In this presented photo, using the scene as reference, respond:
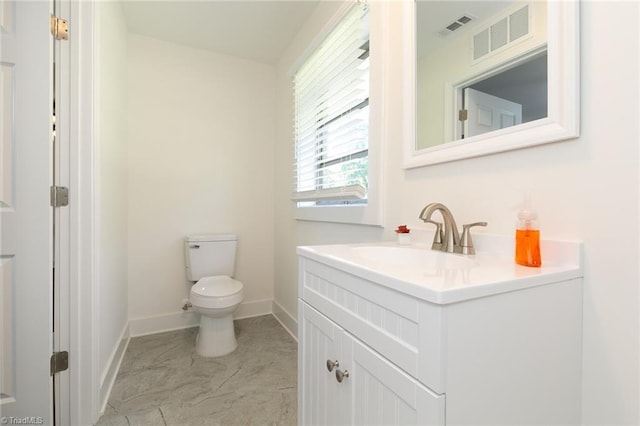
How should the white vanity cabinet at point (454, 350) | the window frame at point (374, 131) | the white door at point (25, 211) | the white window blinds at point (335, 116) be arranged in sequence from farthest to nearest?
the white window blinds at point (335, 116) < the window frame at point (374, 131) < the white door at point (25, 211) < the white vanity cabinet at point (454, 350)

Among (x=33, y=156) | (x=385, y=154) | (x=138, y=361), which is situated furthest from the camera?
(x=138, y=361)

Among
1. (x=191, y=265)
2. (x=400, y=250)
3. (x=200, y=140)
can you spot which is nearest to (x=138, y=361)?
(x=191, y=265)

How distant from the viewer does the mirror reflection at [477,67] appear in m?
0.82

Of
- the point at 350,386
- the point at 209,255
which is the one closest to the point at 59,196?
the point at 209,255

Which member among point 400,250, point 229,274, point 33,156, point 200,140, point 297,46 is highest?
point 297,46

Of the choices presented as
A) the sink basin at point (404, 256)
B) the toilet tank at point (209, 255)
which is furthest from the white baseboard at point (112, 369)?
the sink basin at point (404, 256)

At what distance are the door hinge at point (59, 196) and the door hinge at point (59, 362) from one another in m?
0.65

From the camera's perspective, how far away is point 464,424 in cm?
54

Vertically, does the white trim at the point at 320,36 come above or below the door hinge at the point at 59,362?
above

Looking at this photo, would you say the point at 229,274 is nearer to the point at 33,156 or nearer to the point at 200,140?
the point at 200,140

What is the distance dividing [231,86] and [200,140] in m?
0.56

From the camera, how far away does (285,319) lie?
2.39m

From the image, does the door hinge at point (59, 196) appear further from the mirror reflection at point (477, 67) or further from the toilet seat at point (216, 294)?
the mirror reflection at point (477, 67)

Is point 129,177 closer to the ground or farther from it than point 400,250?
farther from it
